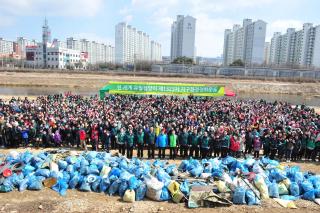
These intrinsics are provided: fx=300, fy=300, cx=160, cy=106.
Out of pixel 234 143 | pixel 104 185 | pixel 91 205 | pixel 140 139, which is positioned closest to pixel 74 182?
pixel 104 185

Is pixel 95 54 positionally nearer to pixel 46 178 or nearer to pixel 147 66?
pixel 147 66

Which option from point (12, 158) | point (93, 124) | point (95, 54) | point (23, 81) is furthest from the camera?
point (95, 54)

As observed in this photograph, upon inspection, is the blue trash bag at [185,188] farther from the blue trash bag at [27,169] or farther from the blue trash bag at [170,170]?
the blue trash bag at [27,169]

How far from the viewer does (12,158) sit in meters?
9.74

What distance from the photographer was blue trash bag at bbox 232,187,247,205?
26.5ft

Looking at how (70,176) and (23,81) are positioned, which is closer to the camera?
(70,176)

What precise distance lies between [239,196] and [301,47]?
14690 centimetres

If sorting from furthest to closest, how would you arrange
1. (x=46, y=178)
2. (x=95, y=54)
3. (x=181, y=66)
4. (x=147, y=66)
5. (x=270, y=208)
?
(x=95, y=54), (x=147, y=66), (x=181, y=66), (x=46, y=178), (x=270, y=208)

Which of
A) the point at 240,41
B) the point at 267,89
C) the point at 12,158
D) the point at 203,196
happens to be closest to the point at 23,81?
the point at 267,89

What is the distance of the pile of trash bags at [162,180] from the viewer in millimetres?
8203

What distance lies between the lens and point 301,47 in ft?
452

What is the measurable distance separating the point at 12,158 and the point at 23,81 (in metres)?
49.0

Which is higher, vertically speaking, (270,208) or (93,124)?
(93,124)

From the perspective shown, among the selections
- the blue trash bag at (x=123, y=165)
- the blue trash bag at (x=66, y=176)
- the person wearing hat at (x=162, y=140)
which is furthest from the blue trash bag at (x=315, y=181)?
the blue trash bag at (x=66, y=176)
